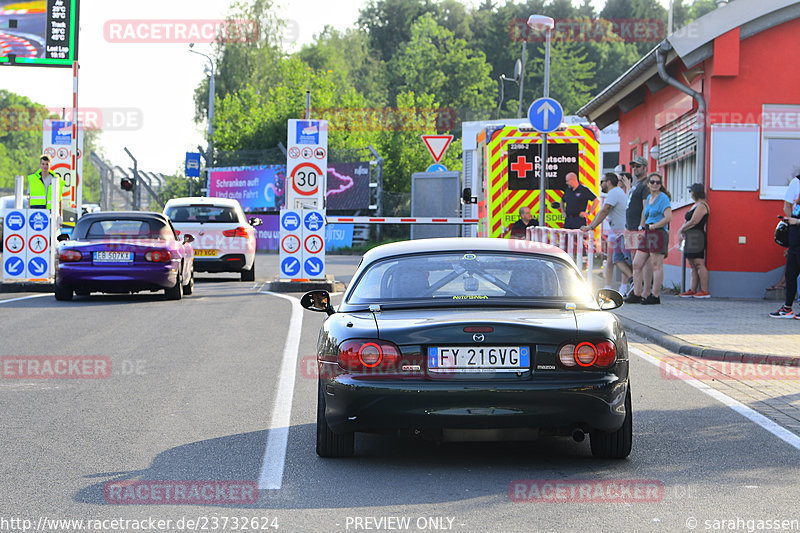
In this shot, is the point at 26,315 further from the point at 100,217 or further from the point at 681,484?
the point at 681,484

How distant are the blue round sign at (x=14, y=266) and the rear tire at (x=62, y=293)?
11.0 ft

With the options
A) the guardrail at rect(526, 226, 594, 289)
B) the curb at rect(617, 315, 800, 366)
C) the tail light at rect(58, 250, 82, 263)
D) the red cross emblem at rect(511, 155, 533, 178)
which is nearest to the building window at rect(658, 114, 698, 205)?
the guardrail at rect(526, 226, 594, 289)

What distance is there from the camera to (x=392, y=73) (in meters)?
105

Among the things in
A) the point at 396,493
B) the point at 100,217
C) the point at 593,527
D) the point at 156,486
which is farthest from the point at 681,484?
the point at 100,217

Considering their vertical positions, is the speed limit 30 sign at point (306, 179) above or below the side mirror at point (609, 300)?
above

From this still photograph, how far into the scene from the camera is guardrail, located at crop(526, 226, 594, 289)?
18469 mm

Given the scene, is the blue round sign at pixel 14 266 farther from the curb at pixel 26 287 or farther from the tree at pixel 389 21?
the tree at pixel 389 21

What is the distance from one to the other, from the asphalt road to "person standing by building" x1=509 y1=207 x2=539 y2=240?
42.0 feet

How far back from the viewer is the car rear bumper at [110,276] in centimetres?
1755

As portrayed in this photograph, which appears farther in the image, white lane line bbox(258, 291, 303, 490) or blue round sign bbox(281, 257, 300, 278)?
blue round sign bbox(281, 257, 300, 278)

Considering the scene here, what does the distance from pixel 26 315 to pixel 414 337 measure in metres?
10.3

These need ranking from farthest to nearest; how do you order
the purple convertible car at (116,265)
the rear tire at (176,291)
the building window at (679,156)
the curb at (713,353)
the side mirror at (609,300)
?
the building window at (679,156)
the rear tire at (176,291)
the purple convertible car at (116,265)
the curb at (713,353)
the side mirror at (609,300)

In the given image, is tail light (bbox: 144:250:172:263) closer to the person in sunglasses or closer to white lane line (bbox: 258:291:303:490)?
white lane line (bbox: 258:291:303:490)

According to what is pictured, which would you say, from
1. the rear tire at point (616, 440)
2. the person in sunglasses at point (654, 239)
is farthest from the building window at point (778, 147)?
the rear tire at point (616, 440)
